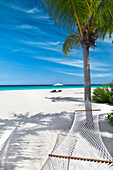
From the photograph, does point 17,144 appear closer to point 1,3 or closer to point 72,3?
point 72,3

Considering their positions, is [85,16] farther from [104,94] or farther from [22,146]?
[104,94]

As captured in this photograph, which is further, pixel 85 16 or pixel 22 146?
pixel 85 16

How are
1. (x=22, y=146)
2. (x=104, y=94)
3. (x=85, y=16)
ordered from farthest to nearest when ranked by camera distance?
(x=104, y=94)
(x=85, y=16)
(x=22, y=146)

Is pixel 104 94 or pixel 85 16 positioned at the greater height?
pixel 85 16

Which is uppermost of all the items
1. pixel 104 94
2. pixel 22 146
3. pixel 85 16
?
pixel 85 16

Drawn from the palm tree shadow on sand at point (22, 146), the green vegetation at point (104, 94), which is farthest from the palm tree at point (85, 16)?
the green vegetation at point (104, 94)

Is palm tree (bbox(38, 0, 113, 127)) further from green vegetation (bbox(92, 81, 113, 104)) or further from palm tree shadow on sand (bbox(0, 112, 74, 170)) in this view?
green vegetation (bbox(92, 81, 113, 104))

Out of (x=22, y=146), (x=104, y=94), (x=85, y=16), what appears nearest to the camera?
(x=22, y=146)

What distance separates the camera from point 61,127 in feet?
9.76

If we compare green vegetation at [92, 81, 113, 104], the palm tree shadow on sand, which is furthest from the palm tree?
green vegetation at [92, 81, 113, 104]

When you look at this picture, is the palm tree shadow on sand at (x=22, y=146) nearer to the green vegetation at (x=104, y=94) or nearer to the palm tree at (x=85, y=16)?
the palm tree at (x=85, y=16)

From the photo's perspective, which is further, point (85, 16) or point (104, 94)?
point (104, 94)

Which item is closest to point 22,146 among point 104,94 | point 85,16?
point 85,16

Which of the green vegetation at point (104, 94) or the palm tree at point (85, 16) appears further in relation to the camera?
the green vegetation at point (104, 94)
